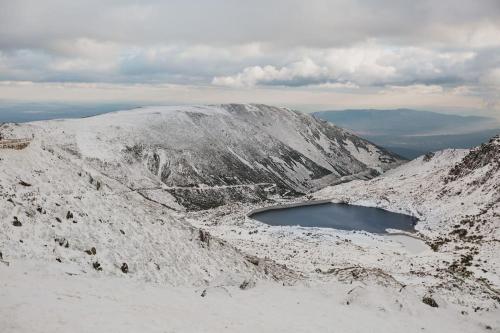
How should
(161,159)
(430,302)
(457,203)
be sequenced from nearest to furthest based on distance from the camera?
(430,302)
(457,203)
(161,159)

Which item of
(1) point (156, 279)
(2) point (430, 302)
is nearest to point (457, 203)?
(2) point (430, 302)

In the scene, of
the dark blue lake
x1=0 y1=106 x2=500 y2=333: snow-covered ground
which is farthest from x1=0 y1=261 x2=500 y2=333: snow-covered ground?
the dark blue lake

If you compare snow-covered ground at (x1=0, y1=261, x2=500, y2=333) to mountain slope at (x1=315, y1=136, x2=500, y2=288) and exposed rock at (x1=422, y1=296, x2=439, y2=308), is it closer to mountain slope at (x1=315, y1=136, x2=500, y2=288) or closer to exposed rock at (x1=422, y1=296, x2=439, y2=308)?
exposed rock at (x1=422, y1=296, x2=439, y2=308)

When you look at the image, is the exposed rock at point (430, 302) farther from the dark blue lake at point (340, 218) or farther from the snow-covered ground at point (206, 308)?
the dark blue lake at point (340, 218)

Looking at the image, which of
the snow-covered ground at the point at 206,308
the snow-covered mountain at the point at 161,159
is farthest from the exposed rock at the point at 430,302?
the snow-covered mountain at the point at 161,159

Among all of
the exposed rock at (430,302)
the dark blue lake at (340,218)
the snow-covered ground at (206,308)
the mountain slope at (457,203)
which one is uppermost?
the snow-covered ground at (206,308)

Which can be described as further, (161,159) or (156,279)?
(161,159)

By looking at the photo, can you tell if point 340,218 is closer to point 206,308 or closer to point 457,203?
point 457,203

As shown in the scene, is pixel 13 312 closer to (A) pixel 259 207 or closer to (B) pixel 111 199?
(B) pixel 111 199

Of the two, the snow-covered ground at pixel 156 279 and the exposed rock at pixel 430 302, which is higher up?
the snow-covered ground at pixel 156 279
